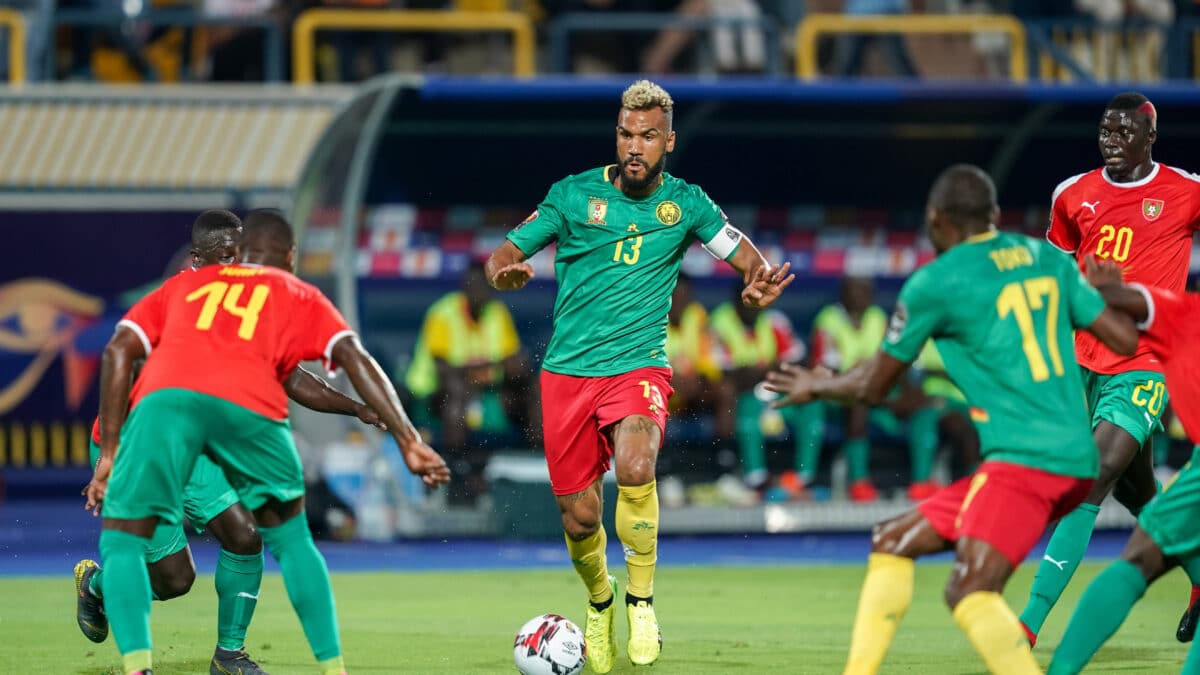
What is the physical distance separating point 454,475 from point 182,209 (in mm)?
3650

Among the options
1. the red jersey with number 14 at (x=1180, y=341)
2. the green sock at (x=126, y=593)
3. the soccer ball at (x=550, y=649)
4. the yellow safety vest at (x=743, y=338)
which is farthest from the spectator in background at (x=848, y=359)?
the green sock at (x=126, y=593)

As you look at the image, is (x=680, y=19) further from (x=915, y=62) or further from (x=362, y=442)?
(x=362, y=442)

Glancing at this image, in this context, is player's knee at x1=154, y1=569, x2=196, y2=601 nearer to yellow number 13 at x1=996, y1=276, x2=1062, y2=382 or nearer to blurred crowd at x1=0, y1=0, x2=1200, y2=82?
yellow number 13 at x1=996, y1=276, x2=1062, y2=382

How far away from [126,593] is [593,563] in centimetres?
256

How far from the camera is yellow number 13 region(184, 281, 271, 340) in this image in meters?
6.68

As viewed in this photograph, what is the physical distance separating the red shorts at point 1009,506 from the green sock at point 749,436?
30.7 ft

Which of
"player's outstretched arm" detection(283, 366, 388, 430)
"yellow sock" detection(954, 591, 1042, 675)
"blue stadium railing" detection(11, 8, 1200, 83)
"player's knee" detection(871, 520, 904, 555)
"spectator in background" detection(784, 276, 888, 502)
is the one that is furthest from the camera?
"blue stadium railing" detection(11, 8, 1200, 83)

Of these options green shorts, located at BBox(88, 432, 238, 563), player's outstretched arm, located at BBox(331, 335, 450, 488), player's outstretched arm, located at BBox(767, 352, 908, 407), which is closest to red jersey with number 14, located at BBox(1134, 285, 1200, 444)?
player's outstretched arm, located at BBox(767, 352, 908, 407)

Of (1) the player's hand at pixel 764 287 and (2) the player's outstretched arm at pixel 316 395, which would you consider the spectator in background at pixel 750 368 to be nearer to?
(1) the player's hand at pixel 764 287

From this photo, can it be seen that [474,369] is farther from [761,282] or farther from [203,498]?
[203,498]

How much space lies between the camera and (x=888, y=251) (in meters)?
17.1

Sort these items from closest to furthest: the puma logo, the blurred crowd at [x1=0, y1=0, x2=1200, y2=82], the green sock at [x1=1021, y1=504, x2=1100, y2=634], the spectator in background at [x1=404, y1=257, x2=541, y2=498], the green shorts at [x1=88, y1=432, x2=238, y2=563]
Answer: the green shorts at [x1=88, y1=432, x2=238, y2=563]
the green sock at [x1=1021, y1=504, x2=1100, y2=634]
the puma logo
the spectator in background at [x1=404, y1=257, x2=541, y2=498]
the blurred crowd at [x1=0, y1=0, x2=1200, y2=82]

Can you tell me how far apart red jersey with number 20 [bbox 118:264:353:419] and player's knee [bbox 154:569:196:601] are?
1746mm

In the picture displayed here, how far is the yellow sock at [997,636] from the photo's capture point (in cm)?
604
